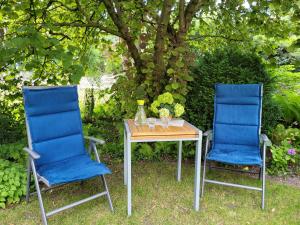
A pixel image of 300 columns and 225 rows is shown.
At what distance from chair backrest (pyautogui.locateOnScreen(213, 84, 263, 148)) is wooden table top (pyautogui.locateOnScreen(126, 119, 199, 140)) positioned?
768 mm

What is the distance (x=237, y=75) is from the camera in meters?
4.06

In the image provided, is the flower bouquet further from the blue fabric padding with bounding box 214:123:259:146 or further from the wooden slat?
the blue fabric padding with bounding box 214:123:259:146

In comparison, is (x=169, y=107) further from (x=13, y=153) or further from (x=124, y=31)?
(x=13, y=153)

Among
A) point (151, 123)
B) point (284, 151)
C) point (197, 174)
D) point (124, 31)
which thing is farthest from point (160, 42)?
point (284, 151)

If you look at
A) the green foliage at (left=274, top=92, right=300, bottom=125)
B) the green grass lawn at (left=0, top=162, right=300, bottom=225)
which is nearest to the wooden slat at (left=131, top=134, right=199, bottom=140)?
the green grass lawn at (left=0, top=162, right=300, bottom=225)

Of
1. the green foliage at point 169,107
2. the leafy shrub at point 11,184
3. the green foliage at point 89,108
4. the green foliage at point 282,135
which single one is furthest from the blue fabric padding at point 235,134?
the green foliage at point 89,108

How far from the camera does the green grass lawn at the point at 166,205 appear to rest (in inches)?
110

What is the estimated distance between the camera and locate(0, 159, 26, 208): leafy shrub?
299 centimetres

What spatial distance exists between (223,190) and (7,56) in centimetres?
277

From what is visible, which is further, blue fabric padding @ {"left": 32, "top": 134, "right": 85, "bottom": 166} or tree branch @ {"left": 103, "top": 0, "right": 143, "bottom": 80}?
tree branch @ {"left": 103, "top": 0, "right": 143, "bottom": 80}

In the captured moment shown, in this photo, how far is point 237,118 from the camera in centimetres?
361

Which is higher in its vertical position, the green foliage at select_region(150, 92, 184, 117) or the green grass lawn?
the green foliage at select_region(150, 92, 184, 117)

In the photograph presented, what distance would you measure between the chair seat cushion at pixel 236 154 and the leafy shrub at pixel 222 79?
0.67m

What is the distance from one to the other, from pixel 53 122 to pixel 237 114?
2199mm
